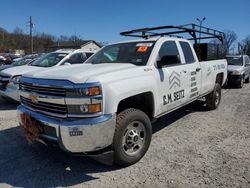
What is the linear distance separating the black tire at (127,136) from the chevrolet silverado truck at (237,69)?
9.77 meters

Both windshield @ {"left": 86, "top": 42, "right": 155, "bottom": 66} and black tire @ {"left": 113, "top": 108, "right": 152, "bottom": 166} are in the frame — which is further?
windshield @ {"left": 86, "top": 42, "right": 155, "bottom": 66}

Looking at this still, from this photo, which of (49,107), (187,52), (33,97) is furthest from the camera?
(187,52)

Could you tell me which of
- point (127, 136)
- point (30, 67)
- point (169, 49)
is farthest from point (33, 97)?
point (30, 67)

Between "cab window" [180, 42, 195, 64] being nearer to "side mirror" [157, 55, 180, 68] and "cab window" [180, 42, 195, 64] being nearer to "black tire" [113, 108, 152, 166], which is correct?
"side mirror" [157, 55, 180, 68]

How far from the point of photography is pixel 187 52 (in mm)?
5609

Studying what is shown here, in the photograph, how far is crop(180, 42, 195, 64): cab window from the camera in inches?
215

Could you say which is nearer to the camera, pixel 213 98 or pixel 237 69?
pixel 213 98

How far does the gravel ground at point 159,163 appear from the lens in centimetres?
343

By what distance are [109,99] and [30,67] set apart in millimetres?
5852

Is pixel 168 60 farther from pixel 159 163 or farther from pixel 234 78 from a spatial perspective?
pixel 234 78

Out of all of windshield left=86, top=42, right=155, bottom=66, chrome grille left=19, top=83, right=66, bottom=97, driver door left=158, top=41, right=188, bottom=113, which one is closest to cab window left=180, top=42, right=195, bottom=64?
driver door left=158, top=41, right=188, bottom=113

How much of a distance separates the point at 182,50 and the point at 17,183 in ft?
12.8

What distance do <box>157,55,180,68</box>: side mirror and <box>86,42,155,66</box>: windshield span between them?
251mm

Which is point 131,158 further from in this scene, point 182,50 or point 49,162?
point 182,50
